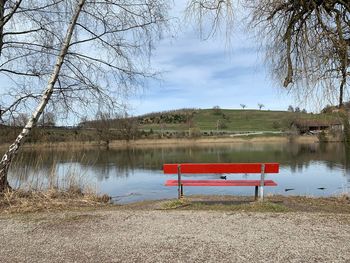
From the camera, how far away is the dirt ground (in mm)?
5066

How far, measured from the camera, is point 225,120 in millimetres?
132375

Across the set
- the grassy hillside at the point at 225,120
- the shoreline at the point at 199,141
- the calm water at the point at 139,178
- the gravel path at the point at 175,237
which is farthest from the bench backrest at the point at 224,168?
the grassy hillside at the point at 225,120

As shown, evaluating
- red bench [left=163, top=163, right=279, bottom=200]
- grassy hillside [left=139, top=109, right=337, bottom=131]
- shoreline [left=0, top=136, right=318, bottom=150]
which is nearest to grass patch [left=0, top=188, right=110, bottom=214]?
red bench [left=163, top=163, right=279, bottom=200]

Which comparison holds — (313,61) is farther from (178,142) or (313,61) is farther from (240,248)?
(178,142)

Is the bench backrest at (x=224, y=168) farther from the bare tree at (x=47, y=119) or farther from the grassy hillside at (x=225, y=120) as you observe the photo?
the grassy hillside at (x=225, y=120)

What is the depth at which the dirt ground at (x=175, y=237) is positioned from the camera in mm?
5066

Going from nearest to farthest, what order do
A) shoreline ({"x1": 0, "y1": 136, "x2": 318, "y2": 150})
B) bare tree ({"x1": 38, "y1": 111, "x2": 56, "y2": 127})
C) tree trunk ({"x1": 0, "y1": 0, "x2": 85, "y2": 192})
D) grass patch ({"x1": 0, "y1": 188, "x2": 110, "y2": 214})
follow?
grass patch ({"x1": 0, "y1": 188, "x2": 110, "y2": 214}), tree trunk ({"x1": 0, "y1": 0, "x2": 85, "y2": 192}), bare tree ({"x1": 38, "y1": 111, "x2": 56, "y2": 127}), shoreline ({"x1": 0, "y1": 136, "x2": 318, "y2": 150})

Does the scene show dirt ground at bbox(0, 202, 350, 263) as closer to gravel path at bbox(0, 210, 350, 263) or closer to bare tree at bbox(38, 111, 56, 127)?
gravel path at bbox(0, 210, 350, 263)

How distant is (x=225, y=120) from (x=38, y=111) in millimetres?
123898

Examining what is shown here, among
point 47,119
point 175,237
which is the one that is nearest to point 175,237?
point 175,237

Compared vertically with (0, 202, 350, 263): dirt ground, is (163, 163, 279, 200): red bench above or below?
above

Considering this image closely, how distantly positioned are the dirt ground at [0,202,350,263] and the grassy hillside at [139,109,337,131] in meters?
93.0

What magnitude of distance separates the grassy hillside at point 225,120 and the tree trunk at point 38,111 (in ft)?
299

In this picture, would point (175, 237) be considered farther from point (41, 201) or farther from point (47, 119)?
point (47, 119)
